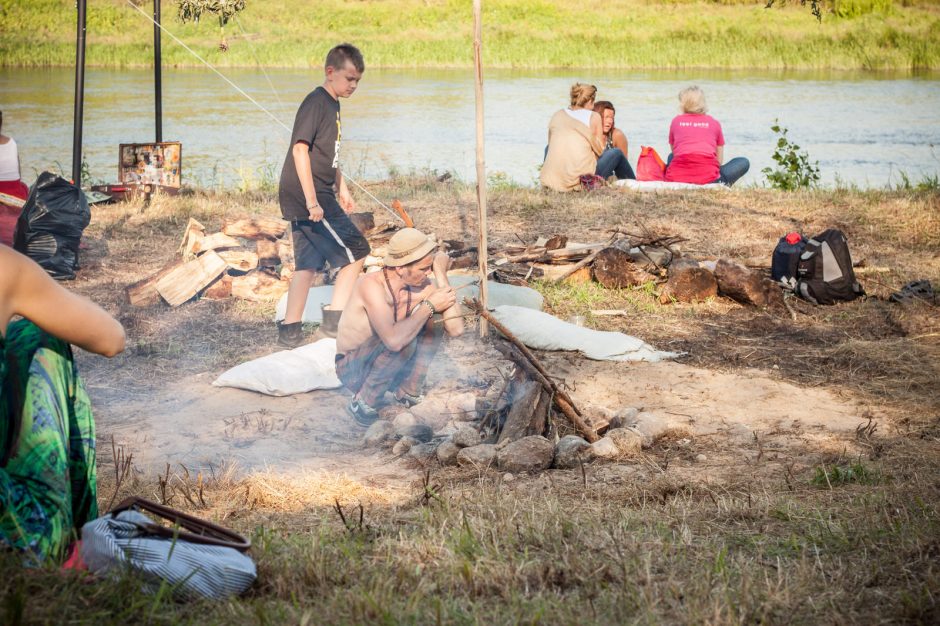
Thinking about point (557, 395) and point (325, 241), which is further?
point (325, 241)

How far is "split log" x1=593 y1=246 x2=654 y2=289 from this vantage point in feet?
25.5

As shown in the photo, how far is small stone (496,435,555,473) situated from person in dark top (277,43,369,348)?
2482mm

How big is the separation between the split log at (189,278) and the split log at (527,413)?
3.52m

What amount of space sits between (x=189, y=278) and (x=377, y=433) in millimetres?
3159

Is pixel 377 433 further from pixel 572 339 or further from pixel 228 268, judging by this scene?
pixel 228 268

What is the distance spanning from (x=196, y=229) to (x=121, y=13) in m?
28.4

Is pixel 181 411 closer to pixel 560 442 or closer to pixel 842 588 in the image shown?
pixel 560 442

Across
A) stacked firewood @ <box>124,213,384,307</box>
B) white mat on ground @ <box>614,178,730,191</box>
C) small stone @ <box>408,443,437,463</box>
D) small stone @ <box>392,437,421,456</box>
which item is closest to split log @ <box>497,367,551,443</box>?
small stone @ <box>408,443,437,463</box>

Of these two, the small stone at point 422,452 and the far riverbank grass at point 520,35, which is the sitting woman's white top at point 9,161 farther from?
the far riverbank grass at point 520,35

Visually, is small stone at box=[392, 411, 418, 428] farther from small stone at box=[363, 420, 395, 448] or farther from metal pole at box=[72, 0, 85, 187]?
metal pole at box=[72, 0, 85, 187]

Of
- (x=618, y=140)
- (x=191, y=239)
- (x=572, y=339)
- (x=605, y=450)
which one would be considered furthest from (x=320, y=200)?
Result: (x=618, y=140)

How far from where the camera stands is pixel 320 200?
6.53 m

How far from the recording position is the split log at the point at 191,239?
26.5 ft

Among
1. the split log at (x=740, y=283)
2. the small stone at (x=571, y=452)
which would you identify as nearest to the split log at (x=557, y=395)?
the small stone at (x=571, y=452)
